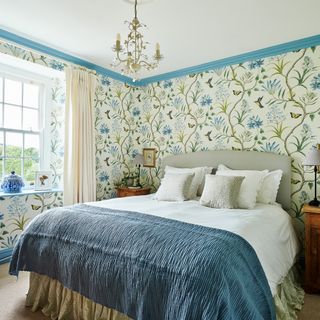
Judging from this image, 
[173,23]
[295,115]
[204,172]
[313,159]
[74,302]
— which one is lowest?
[74,302]

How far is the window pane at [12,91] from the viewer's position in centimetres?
338

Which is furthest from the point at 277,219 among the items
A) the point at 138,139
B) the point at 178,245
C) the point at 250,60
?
the point at 138,139

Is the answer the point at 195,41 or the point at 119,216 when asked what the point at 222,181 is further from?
the point at 195,41

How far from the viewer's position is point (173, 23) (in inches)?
105

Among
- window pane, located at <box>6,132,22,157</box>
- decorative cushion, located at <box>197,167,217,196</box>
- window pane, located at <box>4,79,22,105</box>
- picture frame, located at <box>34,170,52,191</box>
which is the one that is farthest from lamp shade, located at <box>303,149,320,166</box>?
window pane, located at <box>4,79,22,105</box>

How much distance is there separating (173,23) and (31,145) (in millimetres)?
2401

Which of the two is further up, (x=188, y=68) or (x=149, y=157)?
(x=188, y=68)

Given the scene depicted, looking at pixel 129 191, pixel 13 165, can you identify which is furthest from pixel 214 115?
pixel 13 165

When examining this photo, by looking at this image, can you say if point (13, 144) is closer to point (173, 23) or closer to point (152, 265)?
point (173, 23)

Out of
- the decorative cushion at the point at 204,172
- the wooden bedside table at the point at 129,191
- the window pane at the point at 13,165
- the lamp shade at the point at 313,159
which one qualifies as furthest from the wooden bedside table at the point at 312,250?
the window pane at the point at 13,165

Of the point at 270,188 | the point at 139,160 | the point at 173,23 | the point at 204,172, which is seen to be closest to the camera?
the point at 173,23

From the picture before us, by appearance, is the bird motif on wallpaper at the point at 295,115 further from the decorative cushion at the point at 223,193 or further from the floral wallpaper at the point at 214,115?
the decorative cushion at the point at 223,193

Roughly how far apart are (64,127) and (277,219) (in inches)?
108

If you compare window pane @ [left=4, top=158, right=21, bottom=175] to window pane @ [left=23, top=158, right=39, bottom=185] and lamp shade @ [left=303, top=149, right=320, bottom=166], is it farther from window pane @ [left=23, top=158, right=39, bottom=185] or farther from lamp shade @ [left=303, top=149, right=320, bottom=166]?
lamp shade @ [left=303, top=149, right=320, bottom=166]
